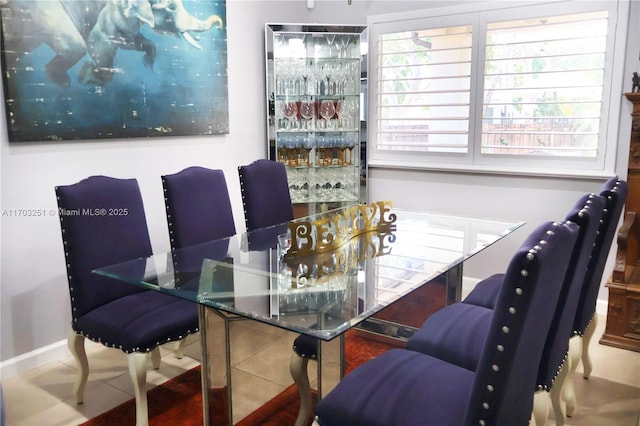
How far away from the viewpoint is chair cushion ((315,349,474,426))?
1401mm

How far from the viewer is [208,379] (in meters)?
1.94

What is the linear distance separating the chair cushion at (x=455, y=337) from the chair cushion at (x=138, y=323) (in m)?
0.94

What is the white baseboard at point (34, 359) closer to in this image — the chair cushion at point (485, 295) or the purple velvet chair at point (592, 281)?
the chair cushion at point (485, 295)

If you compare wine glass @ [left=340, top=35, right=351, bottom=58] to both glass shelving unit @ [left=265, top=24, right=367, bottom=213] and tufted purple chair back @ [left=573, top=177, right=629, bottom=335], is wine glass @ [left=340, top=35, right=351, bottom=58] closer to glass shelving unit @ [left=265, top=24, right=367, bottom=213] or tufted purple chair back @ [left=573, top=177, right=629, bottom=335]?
glass shelving unit @ [left=265, top=24, right=367, bottom=213]

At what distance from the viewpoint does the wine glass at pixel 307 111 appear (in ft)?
13.1

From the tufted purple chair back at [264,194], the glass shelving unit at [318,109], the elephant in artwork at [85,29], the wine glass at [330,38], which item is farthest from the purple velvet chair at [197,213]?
the wine glass at [330,38]

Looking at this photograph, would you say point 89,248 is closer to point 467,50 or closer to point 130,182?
point 130,182

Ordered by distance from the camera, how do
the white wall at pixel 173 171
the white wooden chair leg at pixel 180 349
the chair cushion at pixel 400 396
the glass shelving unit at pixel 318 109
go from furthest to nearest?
the glass shelving unit at pixel 318 109
the white wooden chair leg at pixel 180 349
the white wall at pixel 173 171
the chair cushion at pixel 400 396

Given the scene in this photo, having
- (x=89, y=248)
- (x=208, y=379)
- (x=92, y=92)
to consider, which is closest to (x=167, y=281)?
(x=208, y=379)

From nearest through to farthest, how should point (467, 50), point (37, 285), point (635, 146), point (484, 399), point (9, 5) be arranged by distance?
point (484, 399)
point (9, 5)
point (37, 285)
point (635, 146)
point (467, 50)

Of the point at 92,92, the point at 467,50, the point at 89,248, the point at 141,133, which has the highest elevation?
the point at 467,50

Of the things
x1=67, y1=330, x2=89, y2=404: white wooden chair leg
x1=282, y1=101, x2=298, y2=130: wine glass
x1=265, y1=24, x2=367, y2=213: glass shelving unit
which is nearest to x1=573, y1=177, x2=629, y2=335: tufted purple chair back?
x1=67, y1=330, x2=89, y2=404: white wooden chair leg

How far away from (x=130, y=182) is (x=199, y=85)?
1.19 meters

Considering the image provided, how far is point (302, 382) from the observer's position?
204 centimetres
